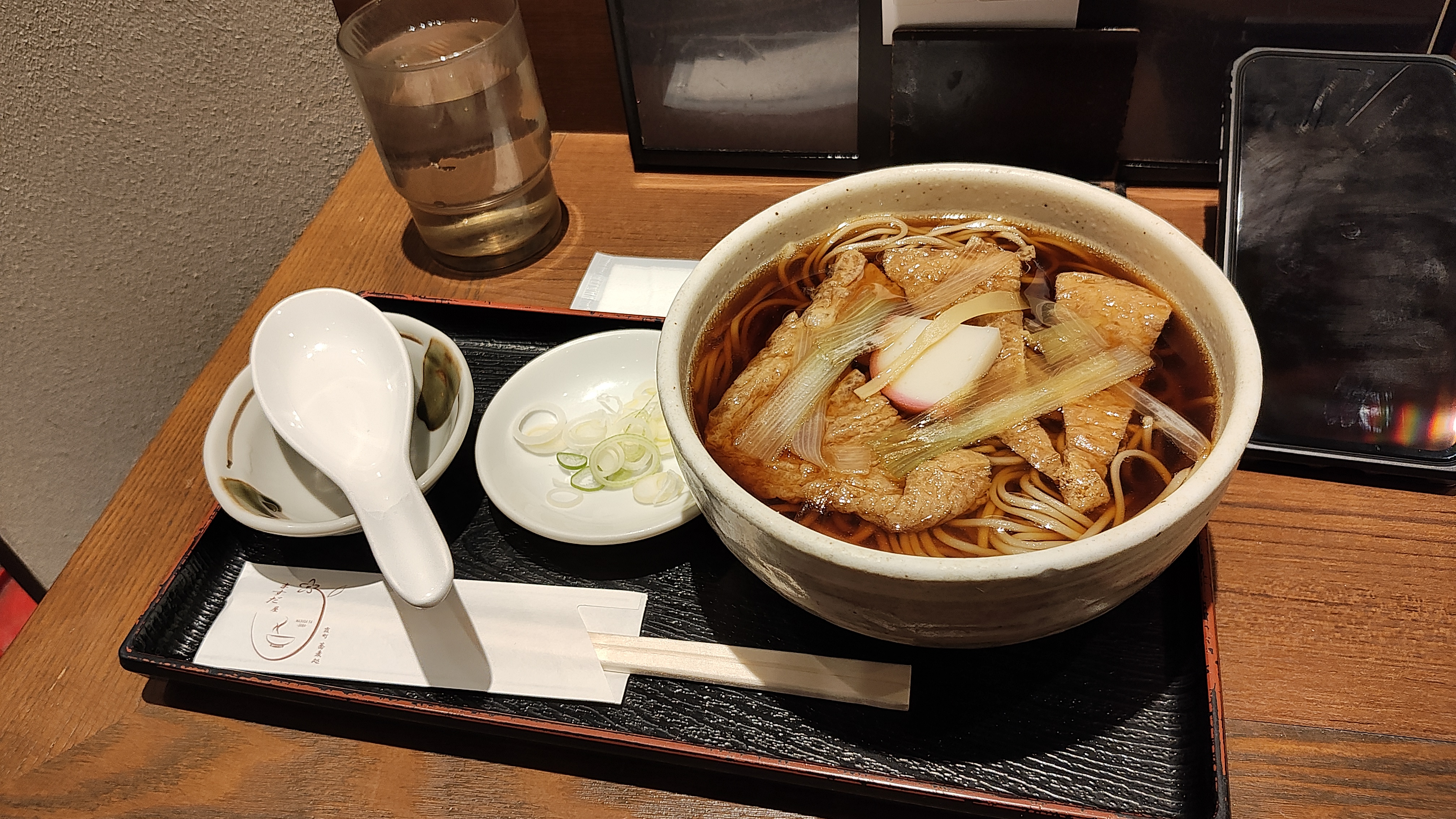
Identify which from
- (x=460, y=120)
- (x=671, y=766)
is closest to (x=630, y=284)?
(x=460, y=120)

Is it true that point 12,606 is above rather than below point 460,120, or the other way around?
below

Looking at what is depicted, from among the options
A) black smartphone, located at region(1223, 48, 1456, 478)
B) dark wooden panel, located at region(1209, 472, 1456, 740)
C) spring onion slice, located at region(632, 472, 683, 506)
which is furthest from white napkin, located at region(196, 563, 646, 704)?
black smartphone, located at region(1223, 48, 1456, 478)

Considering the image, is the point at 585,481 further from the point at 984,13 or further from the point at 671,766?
the point at 984,13

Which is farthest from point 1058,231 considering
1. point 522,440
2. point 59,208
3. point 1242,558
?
point 59,208

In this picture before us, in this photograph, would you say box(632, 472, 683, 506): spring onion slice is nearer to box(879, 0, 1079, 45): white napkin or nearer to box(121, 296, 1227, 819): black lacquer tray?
box(121, 296, 1227, 819): black lacquer tray

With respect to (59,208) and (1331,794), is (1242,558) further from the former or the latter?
(59,208)

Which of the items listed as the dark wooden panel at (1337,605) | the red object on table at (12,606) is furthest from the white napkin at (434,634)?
the red object on table at (12,606)
